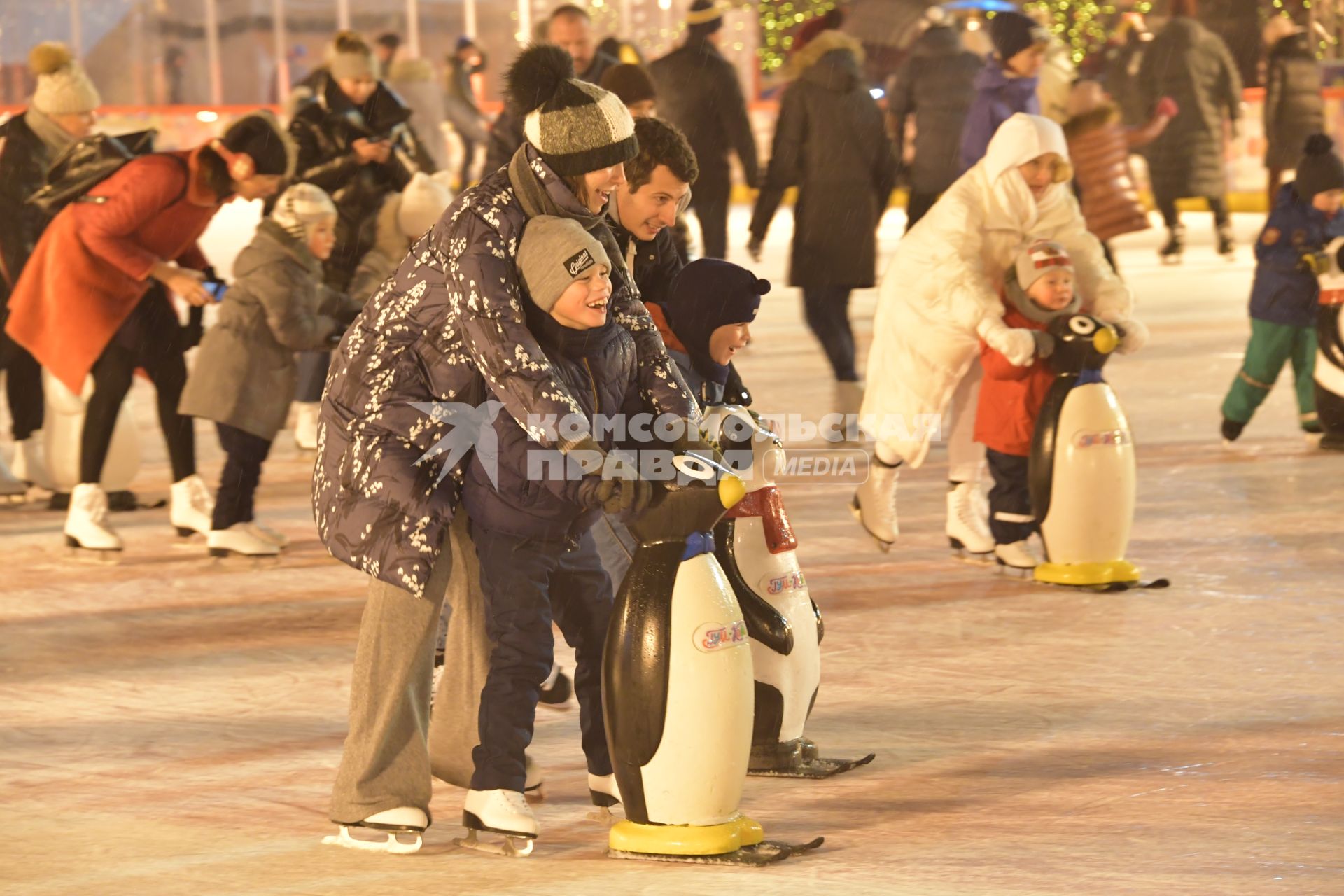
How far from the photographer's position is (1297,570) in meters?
6.55

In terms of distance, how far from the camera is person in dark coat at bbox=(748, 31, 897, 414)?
9156 mm

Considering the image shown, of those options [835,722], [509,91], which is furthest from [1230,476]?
[509,91]

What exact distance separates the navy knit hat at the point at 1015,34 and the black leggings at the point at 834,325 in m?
1.33

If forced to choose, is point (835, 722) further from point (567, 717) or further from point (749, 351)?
point (749, 351)

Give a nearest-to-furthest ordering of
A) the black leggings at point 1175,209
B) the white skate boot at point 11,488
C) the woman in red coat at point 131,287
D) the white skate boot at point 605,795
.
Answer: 1. the white skate boot at point 605,795
2. the woman in red coat at point 131,287
3. the white skate boot at point 11,488
4. the black leggings at point 1175,209

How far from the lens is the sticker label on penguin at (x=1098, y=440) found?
6242mm

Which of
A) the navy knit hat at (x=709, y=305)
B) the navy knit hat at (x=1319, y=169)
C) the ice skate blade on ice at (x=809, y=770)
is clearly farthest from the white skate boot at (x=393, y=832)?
the navy knit hat at (x=1319, y=169)

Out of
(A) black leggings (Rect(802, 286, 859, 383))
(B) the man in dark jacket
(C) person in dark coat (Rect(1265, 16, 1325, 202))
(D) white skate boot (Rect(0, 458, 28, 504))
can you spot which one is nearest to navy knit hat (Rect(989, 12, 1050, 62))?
(A) black leggings (Rect(802, 286, 859, 383))

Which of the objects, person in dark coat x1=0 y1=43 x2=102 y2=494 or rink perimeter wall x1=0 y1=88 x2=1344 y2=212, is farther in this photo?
rink perimeter wall x1=0 y1=88 x2=1344 y2=212

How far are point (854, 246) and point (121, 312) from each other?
11.4 ft

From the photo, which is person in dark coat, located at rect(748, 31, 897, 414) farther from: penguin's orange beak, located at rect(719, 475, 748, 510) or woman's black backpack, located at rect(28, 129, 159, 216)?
penguin's orange beak, located at rect(719, 475, 748, 510)

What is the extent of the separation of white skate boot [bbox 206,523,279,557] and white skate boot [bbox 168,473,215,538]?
0.24m

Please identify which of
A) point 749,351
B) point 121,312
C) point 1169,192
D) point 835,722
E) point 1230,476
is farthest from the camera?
point 1169,192

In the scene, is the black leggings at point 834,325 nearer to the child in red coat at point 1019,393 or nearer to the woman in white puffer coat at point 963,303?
the woman in white puffer coat at point 963,303
